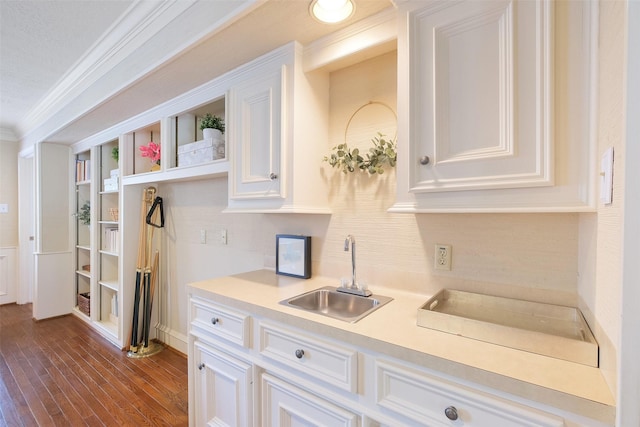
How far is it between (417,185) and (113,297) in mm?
3560

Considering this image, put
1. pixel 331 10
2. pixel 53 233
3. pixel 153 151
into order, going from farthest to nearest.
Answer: pixel 53 233
pixel 153 151
pixel 331 10

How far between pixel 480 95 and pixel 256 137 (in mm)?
1115

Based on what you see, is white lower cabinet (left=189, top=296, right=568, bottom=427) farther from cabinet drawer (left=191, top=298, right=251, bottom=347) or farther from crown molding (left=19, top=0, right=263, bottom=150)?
crown molding (left=19, top=0, right=263, bottom=150)

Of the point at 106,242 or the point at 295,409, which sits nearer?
the point at 295,409

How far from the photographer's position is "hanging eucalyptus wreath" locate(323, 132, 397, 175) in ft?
4.85

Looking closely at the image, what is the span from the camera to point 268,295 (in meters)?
1.45

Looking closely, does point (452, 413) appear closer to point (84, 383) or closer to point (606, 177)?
point (606, 177)

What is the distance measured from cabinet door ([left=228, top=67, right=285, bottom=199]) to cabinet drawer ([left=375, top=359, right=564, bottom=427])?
38.2 inches

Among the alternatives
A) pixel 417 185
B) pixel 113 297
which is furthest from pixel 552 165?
pixel 113 297

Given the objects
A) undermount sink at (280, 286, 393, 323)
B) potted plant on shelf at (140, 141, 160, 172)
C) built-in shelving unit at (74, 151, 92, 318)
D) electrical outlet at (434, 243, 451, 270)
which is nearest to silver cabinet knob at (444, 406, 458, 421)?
undermount sink at (280, 286, 393, 323)

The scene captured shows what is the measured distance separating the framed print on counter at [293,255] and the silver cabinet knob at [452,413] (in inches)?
41.3

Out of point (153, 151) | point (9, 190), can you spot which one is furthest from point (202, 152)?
point (9, 190)

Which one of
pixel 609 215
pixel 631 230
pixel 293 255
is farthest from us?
pixel 293 255

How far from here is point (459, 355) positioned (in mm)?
861
